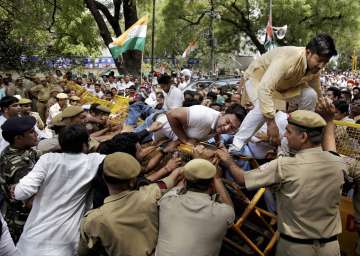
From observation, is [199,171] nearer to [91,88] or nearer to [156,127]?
[156,127]

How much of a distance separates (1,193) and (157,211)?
1.75 m

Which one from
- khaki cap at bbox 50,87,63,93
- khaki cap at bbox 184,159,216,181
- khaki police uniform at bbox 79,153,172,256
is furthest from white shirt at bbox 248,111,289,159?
khaki cap at bbox 50,87,63,93

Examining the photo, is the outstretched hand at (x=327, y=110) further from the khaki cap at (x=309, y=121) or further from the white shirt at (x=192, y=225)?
the white shirt at (x=192, y=225)

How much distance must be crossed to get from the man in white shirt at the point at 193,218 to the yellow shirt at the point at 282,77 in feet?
3.76

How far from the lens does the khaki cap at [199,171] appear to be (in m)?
2.96

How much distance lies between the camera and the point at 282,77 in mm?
3934

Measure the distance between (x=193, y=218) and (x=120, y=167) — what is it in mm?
589

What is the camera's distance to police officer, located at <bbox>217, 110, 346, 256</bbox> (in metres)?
2.97

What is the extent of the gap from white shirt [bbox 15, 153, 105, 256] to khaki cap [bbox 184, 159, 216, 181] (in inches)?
31.1

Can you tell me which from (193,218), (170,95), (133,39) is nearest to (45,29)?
(133,39)

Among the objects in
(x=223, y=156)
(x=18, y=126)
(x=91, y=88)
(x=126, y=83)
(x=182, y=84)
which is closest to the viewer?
(x=223, y=156)

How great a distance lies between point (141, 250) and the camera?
2.97 meters

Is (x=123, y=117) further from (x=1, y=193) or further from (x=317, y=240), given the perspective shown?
(x=317, y=240)

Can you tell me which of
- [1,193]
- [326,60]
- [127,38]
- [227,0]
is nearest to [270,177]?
[326,60]
